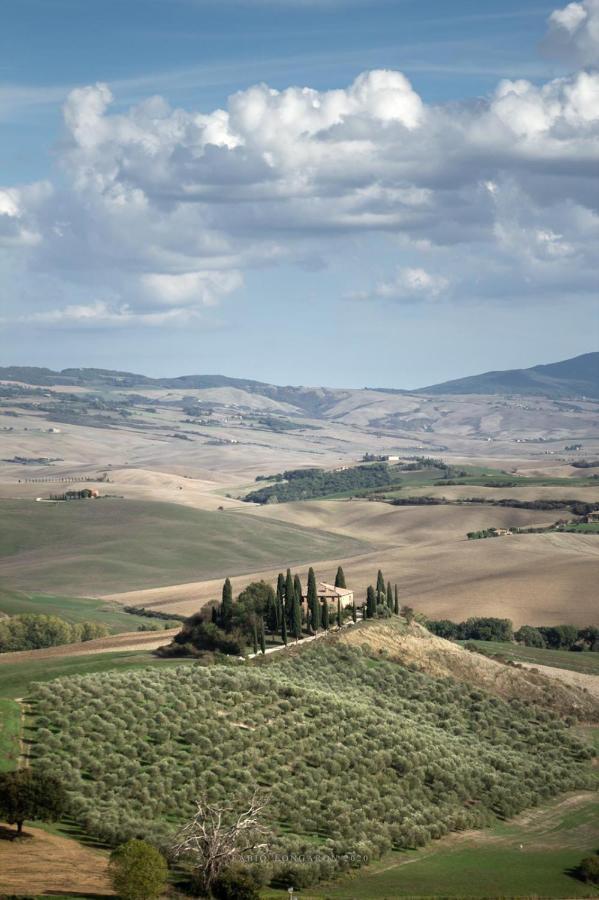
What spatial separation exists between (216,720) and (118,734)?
6.48 meters

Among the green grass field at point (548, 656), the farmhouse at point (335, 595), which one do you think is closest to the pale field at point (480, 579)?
the green grass field at point (548, 656)

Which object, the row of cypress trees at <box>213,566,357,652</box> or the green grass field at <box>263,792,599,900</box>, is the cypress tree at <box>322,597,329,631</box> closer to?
the row of cypress trees at <box>213,566,357,652</box>

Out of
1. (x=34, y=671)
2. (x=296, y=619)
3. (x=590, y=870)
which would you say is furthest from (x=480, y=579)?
(x=590, y=870)

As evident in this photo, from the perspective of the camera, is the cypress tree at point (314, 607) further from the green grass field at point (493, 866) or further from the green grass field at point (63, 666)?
the green grass field at point (493, 866)

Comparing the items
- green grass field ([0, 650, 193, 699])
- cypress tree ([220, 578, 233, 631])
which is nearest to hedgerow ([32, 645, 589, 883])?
green grass field ([0, 650, 193, 699])

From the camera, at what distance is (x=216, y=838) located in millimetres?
48062

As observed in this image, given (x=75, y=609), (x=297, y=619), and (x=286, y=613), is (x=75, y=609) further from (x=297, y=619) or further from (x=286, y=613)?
(x=297, y=619)

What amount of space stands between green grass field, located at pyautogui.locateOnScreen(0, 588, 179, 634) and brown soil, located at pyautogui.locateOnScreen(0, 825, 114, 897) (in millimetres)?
67714

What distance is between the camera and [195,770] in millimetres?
60312

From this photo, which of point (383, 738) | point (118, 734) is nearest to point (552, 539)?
point (383, 738)

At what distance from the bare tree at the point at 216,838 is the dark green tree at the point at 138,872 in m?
2.21

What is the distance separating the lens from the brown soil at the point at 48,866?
4580 centimetres

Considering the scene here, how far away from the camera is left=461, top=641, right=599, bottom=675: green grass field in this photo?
10625 cm

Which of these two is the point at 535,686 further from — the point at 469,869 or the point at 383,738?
the point at 469,869
